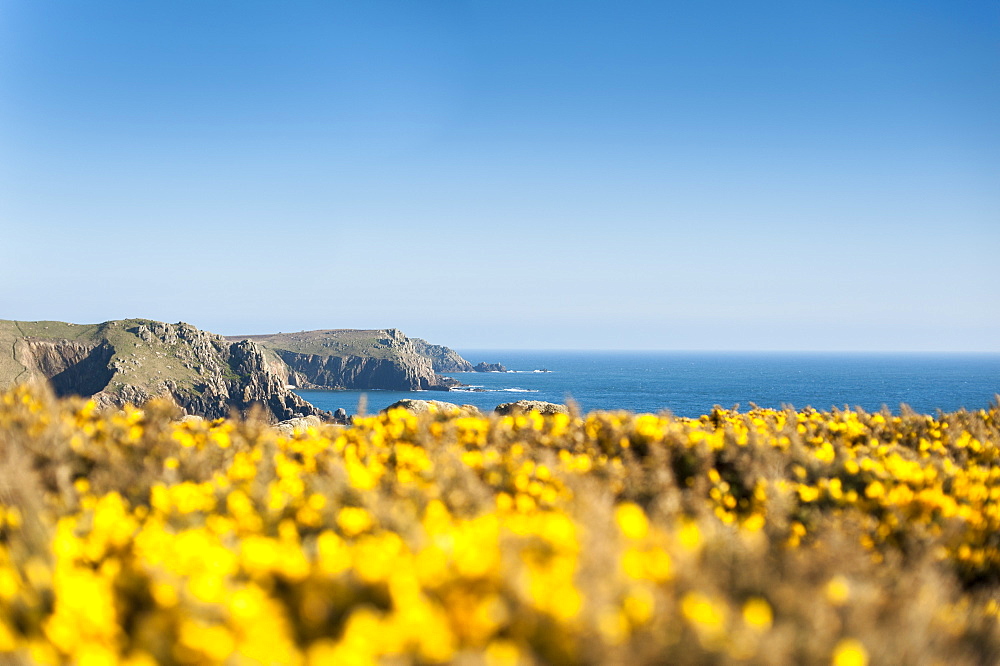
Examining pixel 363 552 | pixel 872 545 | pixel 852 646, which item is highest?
pixel 363 552

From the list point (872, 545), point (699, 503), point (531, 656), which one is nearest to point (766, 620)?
point (531, 656)

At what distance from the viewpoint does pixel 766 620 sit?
77.2 inches

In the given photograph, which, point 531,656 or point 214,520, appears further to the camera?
point 214,520

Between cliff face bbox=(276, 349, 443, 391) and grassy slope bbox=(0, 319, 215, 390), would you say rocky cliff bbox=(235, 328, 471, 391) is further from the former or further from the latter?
grassy slope bbox=(0, 319, 215, 390)

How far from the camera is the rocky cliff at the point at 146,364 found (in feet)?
298

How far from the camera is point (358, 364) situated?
15388cm

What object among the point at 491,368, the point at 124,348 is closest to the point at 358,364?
the point at 491,368

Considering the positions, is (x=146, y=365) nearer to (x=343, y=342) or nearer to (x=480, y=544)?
(x=343, y=342)

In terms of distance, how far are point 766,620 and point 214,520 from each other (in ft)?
8.26

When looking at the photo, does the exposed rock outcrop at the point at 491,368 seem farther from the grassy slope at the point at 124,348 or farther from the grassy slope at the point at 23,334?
the grassy slope at the point at 23,334

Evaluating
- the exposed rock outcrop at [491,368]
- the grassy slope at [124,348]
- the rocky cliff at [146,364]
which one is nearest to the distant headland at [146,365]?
the grassy slope at [124,348]

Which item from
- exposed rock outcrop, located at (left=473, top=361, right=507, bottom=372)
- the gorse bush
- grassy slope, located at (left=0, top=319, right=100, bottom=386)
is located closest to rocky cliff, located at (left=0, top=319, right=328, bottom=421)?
grassy slope, located at (left=0, top=319, right=100, bottom=386)

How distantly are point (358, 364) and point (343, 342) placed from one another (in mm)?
16943

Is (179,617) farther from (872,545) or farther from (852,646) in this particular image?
(872,545)
